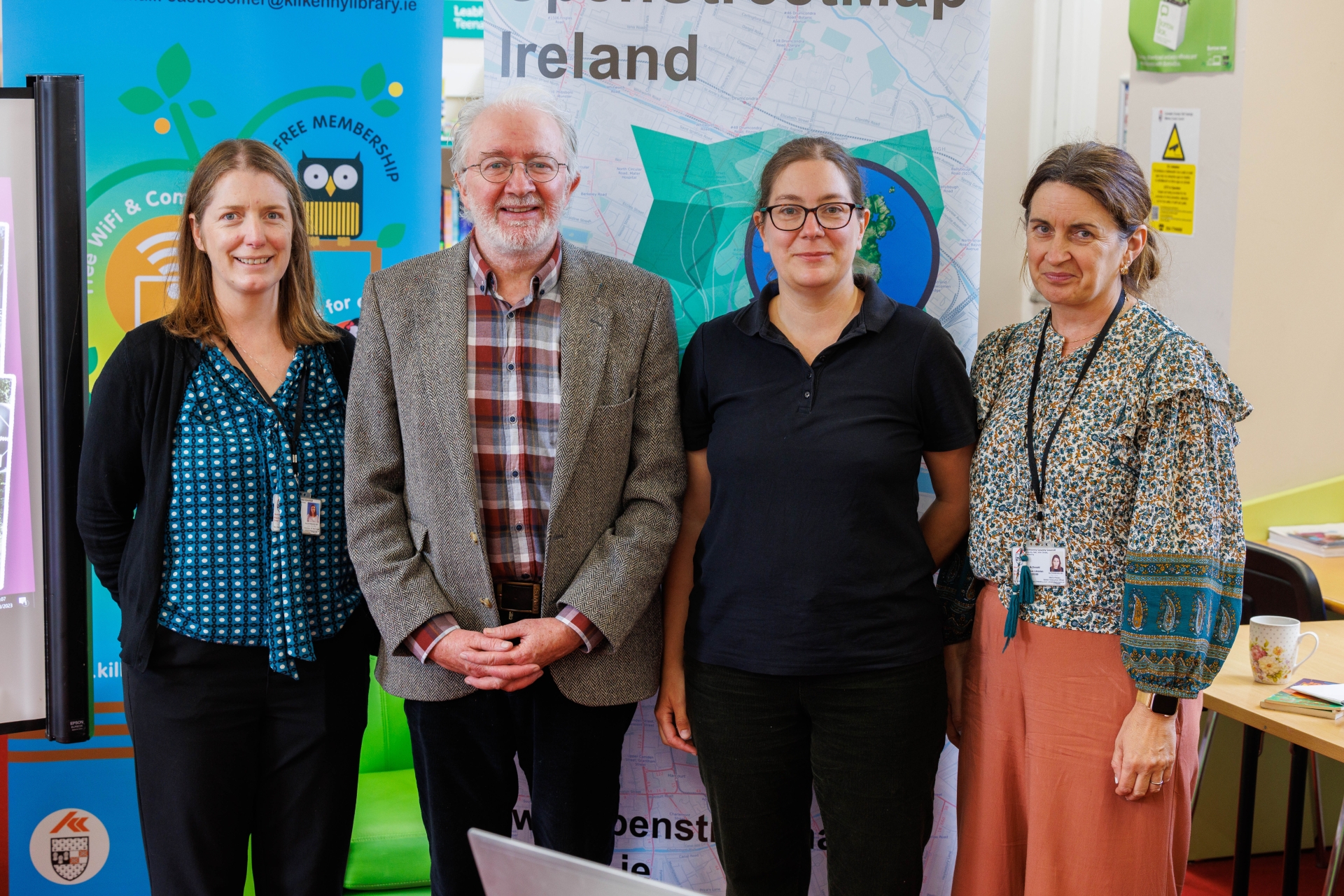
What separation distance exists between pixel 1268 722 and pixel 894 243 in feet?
4.46

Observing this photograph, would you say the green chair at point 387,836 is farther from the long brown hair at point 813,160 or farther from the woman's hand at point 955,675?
the long brown hair at point 813,160

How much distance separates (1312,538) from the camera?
11.8 feet

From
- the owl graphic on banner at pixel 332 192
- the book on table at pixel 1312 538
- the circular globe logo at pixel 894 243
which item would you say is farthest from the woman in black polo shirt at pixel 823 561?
the book on table at pixel 1312 538

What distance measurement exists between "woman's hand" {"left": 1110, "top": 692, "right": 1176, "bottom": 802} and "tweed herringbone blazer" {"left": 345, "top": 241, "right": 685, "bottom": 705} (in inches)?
35.5

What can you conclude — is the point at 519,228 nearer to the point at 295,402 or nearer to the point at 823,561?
the point at 295,402

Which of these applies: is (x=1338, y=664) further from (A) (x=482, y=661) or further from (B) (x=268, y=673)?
(B) (x=268, y=673)

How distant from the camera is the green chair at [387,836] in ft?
8.36

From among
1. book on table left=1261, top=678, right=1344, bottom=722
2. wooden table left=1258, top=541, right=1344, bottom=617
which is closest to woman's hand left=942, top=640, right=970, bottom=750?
book on table left=1261, top=678, right=1344, bottom=722

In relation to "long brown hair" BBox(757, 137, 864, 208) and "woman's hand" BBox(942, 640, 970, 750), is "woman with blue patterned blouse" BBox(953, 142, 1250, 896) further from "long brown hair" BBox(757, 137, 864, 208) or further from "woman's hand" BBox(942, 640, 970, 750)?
"long brown hair" BBox(757, 137, 864, 208)

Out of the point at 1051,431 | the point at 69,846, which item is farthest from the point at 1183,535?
the point at 69,846

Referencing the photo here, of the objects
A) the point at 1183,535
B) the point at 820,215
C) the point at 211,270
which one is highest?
the point at 820,215

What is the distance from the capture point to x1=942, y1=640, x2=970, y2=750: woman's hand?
2.09 m

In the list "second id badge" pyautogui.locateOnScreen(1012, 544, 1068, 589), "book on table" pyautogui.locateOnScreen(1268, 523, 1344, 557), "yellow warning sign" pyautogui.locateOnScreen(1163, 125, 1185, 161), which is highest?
"yellow warning sign" pyautogui.locateOnScreen(1163, 125, 1185, 161)

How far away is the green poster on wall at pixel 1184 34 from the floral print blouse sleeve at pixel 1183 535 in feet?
4.71
